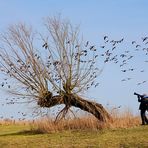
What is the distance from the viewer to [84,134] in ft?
63.1

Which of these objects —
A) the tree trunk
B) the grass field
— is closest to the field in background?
the grass field

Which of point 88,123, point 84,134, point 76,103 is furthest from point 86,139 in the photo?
point 76,103

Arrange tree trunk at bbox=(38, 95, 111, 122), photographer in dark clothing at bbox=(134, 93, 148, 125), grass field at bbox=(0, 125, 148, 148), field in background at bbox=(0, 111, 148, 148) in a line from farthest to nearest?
tree trunk at bbox=(38, 95, 111, 122) < photographer in dark clothing at bbox=(134, 93, 148, 125) < field in background at bbox=(0, 111, 148, 148) < grass field at bbox=(0, 125, 148, 148)

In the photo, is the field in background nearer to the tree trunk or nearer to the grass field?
the grass field

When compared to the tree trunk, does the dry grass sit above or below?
below

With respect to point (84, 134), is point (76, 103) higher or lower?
higher

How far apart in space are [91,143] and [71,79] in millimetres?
7097

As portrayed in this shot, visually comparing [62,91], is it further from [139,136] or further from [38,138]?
[139,136]

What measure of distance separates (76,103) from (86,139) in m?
5.55

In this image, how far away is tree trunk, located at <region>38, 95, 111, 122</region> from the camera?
22.8 metres

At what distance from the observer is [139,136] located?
16.9m

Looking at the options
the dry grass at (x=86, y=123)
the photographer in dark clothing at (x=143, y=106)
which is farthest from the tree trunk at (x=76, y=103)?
the photographer in dark clothing at (x=143, y=106)

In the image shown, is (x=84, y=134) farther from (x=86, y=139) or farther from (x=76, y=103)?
(x=76, y=103)

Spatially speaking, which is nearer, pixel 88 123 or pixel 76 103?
pixel 88 123
